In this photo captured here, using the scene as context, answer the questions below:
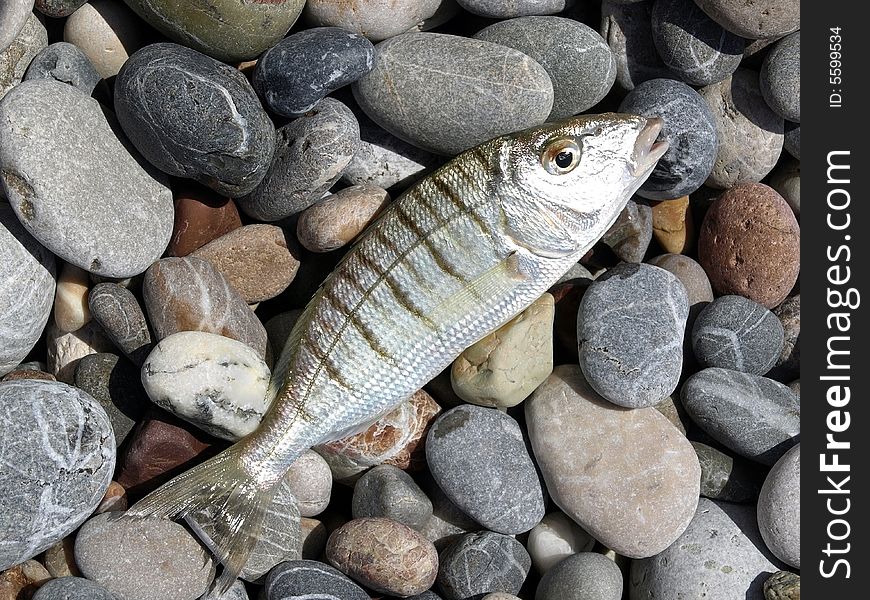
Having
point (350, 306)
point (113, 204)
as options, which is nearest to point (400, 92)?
point (350, 306)

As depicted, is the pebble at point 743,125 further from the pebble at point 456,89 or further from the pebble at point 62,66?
the pebble at point 62,66

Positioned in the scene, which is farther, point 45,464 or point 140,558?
point 140,558

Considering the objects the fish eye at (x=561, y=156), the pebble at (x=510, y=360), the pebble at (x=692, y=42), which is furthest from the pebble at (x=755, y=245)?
the fish eye at (x=561, y=156)

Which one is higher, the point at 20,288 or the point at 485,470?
the point at 20,288

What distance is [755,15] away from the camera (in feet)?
13.5

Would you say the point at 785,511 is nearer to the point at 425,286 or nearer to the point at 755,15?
the point at 425,286

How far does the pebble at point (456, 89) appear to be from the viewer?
4137 mm

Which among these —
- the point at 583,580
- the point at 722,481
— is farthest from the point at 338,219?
the point at 722,481

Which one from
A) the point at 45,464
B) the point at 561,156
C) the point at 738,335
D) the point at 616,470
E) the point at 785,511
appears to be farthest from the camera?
the point at 738,335

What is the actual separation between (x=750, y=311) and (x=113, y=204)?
9.92 ft

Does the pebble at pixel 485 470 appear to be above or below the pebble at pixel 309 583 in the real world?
above

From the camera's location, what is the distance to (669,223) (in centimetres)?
463

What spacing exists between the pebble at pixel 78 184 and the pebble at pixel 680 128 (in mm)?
2355

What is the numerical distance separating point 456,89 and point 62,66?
1859 mm
